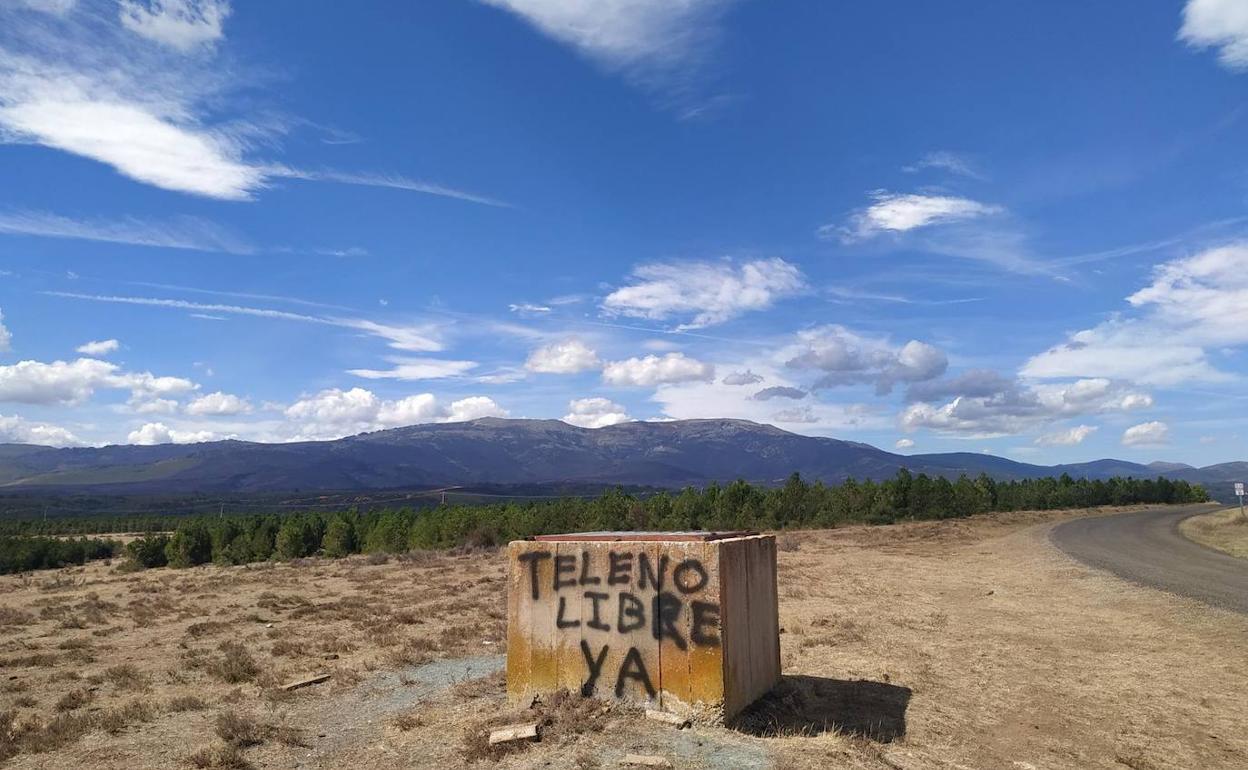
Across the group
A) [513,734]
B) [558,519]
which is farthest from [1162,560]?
[558,519]

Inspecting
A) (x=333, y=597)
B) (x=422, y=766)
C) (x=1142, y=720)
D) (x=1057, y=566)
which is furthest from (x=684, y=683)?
(x=1057, y=566)

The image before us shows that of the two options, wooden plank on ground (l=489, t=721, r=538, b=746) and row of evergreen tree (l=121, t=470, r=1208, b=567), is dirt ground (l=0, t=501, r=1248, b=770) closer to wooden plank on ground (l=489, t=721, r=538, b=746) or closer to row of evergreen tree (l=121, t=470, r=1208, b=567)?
wooden plank on ground (l=489, t=721, r=538, b=746)

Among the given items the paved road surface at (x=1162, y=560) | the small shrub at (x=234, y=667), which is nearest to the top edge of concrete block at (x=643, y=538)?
the small shrub at (x=234, y=667)

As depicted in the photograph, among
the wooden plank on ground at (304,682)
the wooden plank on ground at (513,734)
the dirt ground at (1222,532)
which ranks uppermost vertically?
the dirt ground at (1222,532)

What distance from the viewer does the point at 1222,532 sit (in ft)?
129

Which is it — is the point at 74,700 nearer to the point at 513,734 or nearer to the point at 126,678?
the point at 126,678

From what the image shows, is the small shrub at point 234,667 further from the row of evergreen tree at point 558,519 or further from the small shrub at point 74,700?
the row of evergreen tree at point 558,519

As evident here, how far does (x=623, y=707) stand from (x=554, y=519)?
42.6 m

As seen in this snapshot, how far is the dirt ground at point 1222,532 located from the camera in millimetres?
32016

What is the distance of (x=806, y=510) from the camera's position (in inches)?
2237

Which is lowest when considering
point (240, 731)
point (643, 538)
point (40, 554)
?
point (40, 554)

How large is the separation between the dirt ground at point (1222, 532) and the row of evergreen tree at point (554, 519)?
55.3ft

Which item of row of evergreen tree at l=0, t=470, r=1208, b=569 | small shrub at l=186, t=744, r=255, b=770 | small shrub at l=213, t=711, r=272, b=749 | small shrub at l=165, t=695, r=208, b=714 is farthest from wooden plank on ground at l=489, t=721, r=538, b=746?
row of evergreen tree at l=0, t=470, r=1208, b=569

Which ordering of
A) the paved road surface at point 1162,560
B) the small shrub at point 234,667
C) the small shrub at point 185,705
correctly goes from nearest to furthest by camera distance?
1. the small shrub at point 185,705
2. the small shrub at point 234,667
3. the paved road surface at point 1162,560
